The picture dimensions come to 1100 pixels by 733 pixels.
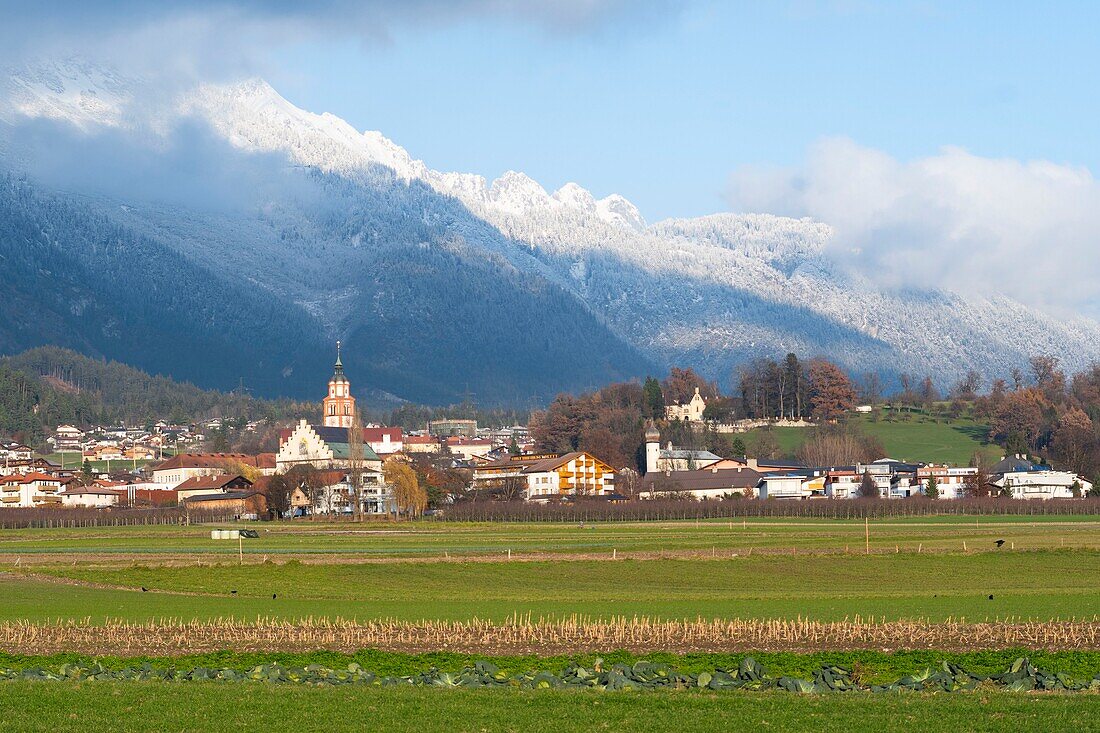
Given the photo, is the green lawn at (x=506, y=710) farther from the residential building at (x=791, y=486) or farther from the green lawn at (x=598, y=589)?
the residential building at (x=791, y=486)

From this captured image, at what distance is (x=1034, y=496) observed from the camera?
168 m

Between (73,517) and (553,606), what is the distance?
380ft

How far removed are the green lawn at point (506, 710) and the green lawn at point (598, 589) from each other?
19025 mm

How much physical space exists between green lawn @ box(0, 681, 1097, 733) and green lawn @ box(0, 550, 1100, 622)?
19.0 metres

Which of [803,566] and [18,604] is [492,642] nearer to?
[18,604]

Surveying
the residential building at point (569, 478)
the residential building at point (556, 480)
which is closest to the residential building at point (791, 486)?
the residential building at point (569, 478)

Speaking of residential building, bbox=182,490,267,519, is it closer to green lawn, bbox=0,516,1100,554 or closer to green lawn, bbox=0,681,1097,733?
green lawn, bbox=0,516,1100,554

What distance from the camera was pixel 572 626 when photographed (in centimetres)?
4378

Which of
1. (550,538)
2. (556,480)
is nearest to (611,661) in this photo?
(550,538)

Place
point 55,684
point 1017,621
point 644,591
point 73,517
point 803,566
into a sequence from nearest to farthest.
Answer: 1. point 55,684
2. point 1017,621
3. point 644,591
4. point 803,566
5. point 73,517

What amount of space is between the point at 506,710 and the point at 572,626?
16.3 m

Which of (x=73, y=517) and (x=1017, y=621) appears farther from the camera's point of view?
(x=73, y=517)

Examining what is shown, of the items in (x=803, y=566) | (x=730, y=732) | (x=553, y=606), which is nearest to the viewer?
(x=730, y=732)

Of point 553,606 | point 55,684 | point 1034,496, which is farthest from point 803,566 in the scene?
point 1034,496
